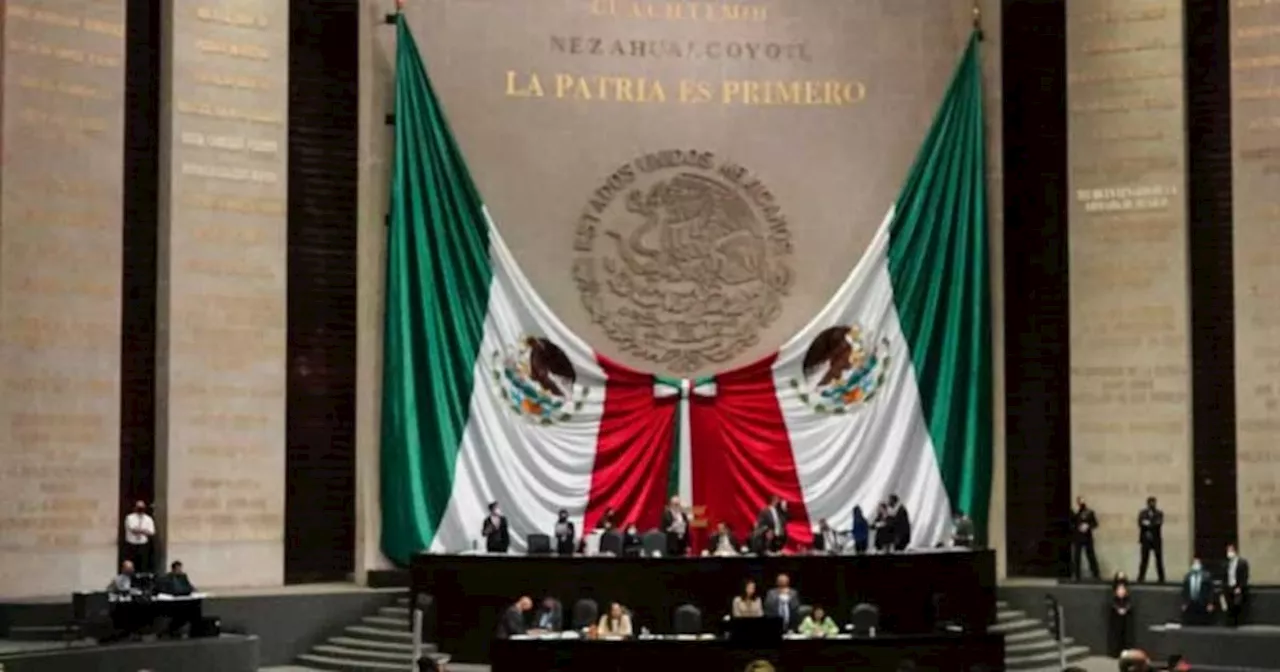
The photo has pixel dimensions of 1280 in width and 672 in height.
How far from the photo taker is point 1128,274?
27875 mm

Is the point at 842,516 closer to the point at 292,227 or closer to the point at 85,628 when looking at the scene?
the point at 292,227

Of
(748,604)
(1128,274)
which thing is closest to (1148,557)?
(1128,274)

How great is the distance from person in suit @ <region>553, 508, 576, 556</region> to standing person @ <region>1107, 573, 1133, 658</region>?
702 cm

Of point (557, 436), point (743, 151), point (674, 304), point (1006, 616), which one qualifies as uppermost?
point (743, 151)

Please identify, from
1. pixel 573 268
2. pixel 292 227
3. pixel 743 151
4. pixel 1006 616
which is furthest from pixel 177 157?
pixel 1006 616

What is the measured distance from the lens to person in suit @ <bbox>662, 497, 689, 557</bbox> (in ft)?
83.9

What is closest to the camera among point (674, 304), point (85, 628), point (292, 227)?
point (85, 628)

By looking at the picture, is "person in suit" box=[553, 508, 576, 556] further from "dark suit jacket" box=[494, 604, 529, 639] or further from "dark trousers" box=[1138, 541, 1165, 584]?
"dark trousers" box=[1138, 541, 1165, 584]

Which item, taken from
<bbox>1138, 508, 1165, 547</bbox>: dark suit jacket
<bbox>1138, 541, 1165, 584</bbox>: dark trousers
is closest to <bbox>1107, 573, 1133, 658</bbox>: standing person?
<bbox>1138, 541, 1165, 584</bbox>: dark trousers

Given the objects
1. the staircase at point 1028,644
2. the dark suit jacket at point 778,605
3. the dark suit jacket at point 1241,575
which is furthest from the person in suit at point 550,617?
the dark suit jacket at point 1241,575

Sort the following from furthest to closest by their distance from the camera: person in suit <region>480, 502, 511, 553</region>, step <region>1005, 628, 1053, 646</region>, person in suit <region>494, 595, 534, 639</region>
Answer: person in suit <region>480, 502, 511, 553</region>
step <region>1005, 628, 1053, 646</region>
person in suit <region>494, 595, 534, 639</region>

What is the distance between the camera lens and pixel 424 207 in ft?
90.0

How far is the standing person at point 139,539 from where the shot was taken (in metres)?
24.5

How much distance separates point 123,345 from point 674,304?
7.91m
